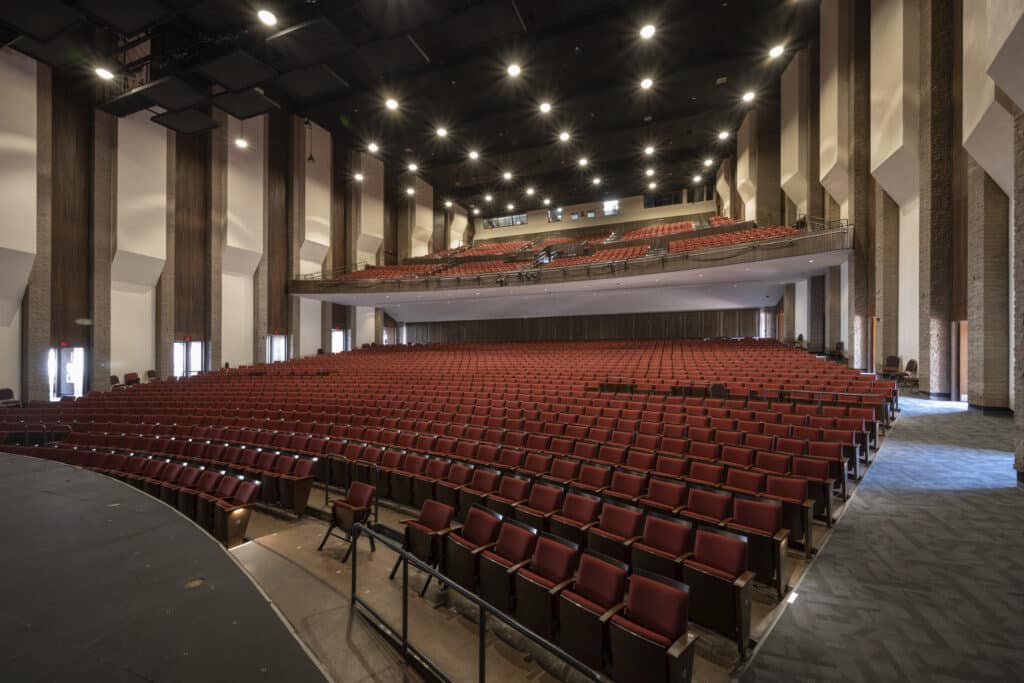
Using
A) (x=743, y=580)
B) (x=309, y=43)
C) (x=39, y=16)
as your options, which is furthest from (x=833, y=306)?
(x=39, y=16)

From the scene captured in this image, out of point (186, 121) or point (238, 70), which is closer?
point (238, 70)

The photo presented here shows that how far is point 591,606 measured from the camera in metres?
2.29

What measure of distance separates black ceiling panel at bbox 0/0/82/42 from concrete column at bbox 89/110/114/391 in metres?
3.35

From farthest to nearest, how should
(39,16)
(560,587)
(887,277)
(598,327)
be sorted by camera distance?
(598,327) < (887,277) < (39,16) < (560,587)

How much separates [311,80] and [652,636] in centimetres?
1373

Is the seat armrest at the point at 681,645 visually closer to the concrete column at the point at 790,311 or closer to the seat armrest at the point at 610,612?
the seat armrest at the point at 610,612

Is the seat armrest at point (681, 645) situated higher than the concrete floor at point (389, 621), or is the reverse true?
the seat armrest at point (681, 645)

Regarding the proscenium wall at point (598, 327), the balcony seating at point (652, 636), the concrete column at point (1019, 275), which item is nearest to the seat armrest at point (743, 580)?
the balcony seating at point (652, 636)

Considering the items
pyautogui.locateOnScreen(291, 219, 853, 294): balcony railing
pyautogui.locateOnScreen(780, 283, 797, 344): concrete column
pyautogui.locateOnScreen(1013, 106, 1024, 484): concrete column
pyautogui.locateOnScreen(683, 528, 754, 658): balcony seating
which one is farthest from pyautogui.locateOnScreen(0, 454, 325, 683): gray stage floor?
pyautogui.locateOnScreen(780, 283, 797, 344): concrete column

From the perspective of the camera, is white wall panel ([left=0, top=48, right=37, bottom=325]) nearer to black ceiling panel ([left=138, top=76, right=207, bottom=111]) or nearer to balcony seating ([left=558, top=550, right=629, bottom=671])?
black ceiling panel ([left=138, top=76, right=207, bottom=111])

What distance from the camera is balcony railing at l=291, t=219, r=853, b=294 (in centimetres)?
1102

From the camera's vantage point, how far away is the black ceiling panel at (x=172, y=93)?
33.9 ft

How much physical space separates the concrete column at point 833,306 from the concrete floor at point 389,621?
11.0 meters

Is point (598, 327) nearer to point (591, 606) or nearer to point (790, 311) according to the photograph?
point (790, 311)
